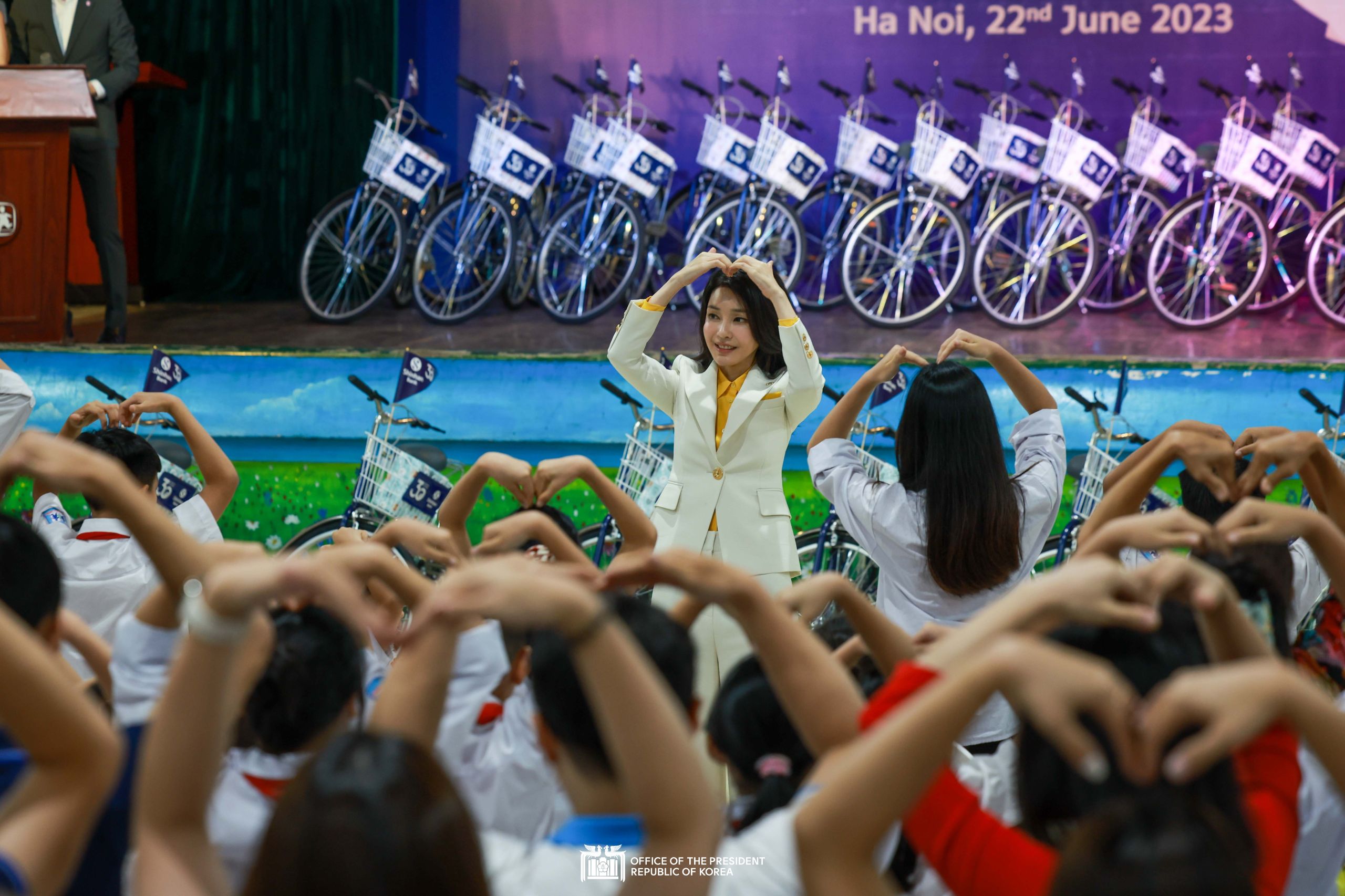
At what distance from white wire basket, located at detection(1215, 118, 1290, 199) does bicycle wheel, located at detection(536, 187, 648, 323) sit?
124 inches

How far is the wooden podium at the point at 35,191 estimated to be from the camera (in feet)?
17.0

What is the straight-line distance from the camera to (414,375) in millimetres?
4305

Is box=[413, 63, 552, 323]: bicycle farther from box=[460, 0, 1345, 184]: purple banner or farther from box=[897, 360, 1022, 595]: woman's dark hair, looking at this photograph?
box=[897, 360, 1022, 595]: woman's dark hair

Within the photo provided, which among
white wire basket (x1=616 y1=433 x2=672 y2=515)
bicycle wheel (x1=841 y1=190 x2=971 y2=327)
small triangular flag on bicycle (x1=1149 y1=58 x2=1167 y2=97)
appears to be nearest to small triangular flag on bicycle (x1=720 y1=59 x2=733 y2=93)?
bicycle wheel (x1=841 y1=190 x2=971 y2=327)

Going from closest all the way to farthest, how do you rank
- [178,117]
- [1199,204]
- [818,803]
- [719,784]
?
1. [818,803]
2. [719,784]
3. [1199,204]
4. [178,117]

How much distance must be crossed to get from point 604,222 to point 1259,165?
139 inches

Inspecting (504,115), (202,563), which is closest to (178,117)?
(504,115)

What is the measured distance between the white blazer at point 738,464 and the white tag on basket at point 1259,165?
4642mm

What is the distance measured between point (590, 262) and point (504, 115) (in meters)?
0.93

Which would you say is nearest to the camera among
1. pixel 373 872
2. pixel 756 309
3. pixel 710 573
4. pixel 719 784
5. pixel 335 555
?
pixel 373 872

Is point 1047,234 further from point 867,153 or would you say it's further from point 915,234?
point 867,153

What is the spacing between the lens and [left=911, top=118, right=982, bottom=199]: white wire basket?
6527 millimetres

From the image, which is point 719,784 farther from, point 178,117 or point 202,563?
point 178,117

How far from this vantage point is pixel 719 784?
8.42 ft
